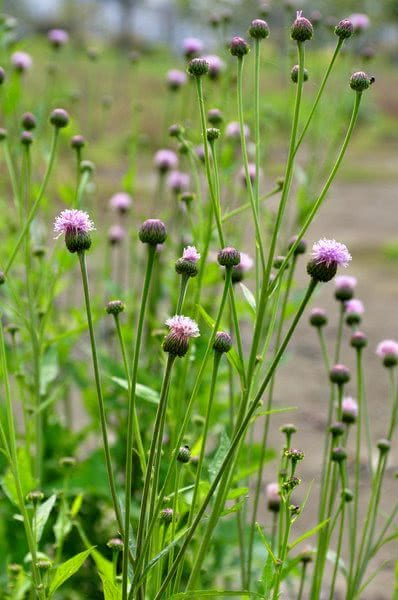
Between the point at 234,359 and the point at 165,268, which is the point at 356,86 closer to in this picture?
the point at 234,359

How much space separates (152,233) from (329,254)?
0.14 meters

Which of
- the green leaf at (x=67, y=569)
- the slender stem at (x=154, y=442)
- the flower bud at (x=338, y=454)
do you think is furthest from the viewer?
the flower bud at (x=338, y=454)

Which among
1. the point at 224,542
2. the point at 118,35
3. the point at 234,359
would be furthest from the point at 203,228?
the point at 118,35

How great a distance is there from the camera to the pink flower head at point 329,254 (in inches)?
30.9

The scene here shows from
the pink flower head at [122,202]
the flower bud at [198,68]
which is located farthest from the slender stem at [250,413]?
the pink flower head at [122,202]

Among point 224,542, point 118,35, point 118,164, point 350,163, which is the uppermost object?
point 118,35

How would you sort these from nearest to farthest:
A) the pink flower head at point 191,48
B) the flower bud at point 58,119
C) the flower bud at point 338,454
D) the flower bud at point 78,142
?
the flower bud at point 338,454 < the flower bud at point 58,119 < the flower bud at point 78,142 < the pink flower head at point 191,48

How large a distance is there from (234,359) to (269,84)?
1071 cm

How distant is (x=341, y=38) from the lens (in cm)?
83

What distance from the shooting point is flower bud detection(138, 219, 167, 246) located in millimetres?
804

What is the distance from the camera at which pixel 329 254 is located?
31.0 inches

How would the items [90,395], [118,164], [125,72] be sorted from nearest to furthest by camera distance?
[90,395] → [118,164] → [125,72]

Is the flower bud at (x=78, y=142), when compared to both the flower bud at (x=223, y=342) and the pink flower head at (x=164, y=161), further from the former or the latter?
the flower bud at (x=223, y=342)

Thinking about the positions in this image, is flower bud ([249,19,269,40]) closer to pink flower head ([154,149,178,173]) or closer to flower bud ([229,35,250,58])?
flower bud ([229,35,250,58])
